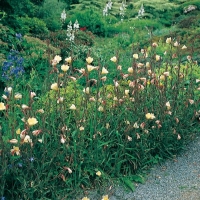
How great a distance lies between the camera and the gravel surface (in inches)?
150

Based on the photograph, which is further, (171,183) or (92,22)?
(92,22)

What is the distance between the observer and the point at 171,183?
402cm

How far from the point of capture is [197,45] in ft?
25.2

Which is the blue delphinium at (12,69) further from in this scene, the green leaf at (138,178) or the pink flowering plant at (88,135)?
the green leaf at (138,178)

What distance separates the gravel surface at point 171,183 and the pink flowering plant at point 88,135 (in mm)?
107

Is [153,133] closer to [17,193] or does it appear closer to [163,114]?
[163,114]

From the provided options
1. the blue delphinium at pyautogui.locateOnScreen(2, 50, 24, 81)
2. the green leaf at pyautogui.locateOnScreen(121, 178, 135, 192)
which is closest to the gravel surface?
the green leaf at pyautogui.locateOnScreen(121, 178, 135, 192)

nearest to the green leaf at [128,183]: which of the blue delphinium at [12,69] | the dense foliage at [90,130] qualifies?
the dense foliage at [90,130]

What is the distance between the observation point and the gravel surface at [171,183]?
3801 mm

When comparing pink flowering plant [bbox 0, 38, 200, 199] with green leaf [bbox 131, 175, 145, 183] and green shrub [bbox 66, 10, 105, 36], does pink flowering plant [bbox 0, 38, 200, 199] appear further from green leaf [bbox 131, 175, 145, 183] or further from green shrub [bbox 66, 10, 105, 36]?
green shrub [bbox 66, 10, 105, 36]

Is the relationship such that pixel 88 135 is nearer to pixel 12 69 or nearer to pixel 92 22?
pixel 12 69

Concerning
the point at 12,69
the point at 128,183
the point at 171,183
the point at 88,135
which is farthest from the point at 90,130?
the point at 12,69

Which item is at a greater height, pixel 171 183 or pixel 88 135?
pixel 88 135

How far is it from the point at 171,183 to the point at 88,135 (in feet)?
2.79
